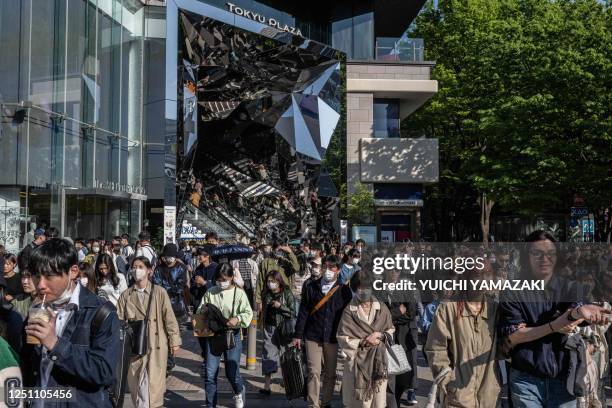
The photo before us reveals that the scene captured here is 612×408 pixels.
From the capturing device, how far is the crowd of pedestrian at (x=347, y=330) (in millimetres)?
3123

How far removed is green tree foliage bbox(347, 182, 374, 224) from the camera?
35.4 meters

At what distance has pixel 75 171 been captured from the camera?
78.5 ft

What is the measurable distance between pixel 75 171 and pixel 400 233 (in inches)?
870

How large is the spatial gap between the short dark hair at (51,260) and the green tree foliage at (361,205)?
3244 centimetres

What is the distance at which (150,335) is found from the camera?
6973mm

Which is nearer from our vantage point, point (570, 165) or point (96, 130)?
point (570, 165)

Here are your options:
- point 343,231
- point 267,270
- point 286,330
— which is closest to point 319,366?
point 286,330

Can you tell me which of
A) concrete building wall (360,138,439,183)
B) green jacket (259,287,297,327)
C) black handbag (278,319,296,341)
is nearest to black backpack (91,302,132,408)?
black handbag (278,319,296,341)

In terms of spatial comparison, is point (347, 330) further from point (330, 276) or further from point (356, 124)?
point (356, 124)

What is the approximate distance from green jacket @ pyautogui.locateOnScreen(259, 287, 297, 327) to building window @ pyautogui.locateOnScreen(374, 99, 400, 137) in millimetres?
32483

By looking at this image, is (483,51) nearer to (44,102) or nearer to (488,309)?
(44,102)

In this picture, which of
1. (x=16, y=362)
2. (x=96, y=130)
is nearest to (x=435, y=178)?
(x=96, y=130)

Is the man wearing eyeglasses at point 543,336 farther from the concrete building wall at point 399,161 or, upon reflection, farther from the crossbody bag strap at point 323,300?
the concrete building wall at point 399,161

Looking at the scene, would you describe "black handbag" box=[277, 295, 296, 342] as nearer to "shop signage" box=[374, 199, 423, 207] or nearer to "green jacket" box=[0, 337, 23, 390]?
"green jacket" box=[0, 337, 23, 390]
